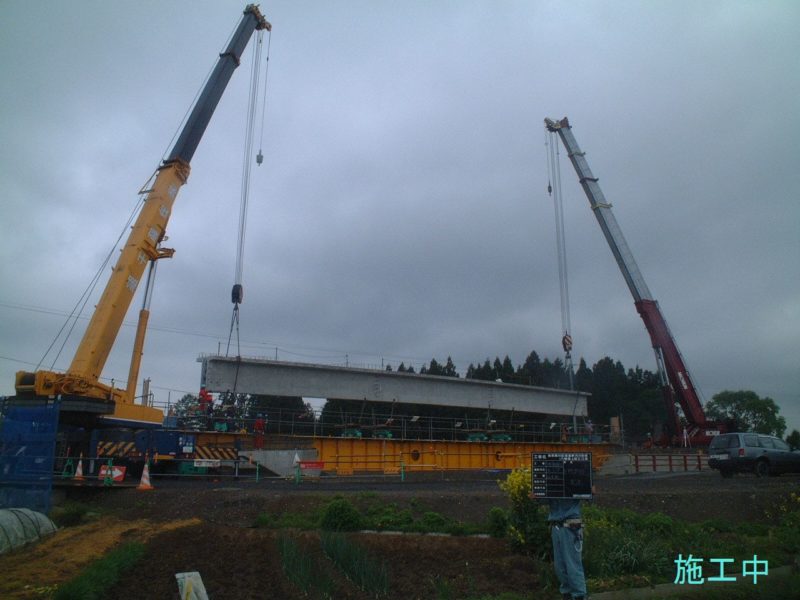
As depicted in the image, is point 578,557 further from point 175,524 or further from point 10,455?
point 10,455

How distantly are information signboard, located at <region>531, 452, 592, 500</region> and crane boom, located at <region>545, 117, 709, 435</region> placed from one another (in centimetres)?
3653

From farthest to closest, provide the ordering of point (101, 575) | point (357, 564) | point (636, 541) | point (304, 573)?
point (636, 541), point (357, 564), point (304, 573), point (101, 575)

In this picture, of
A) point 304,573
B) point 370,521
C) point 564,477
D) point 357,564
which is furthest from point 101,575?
point 564,477

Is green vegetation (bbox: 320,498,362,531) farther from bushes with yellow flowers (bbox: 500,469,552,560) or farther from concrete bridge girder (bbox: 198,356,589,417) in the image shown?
concrete bridge girder (bbox: 198,356,589,417)

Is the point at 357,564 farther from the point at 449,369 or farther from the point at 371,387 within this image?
the point at 449,369

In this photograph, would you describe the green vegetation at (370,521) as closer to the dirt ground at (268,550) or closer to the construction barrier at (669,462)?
the dirt ground at (268,550)

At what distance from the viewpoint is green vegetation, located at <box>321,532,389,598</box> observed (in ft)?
25.5

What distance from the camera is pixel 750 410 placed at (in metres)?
97.6

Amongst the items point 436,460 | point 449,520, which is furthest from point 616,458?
point 449,520

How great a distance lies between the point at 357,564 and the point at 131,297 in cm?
1627

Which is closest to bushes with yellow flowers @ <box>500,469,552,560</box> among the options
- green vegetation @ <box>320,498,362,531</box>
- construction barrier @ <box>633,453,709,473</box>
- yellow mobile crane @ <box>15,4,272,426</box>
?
green vegetation @ <box>320,498,362,531</box>

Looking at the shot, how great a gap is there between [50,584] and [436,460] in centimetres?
2857

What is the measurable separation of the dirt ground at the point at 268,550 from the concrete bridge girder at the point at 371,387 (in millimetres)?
20467

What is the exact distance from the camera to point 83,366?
64.2 ft
